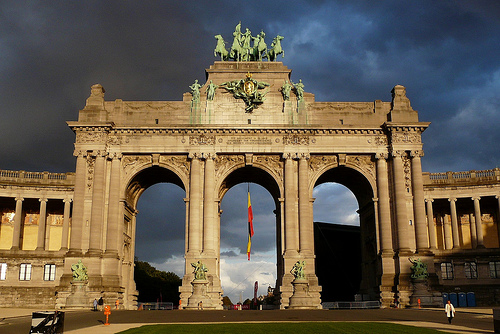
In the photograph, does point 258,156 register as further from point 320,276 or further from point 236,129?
point 320,276

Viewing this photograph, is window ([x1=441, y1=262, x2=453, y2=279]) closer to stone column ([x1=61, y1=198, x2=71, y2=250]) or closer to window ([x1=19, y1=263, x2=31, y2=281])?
stone column ([x1=61, y1=198, x2=71, y2=250])

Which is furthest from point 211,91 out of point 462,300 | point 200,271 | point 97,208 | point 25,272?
point 462,300

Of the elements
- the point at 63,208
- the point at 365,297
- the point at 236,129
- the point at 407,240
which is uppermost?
the point at 236,129

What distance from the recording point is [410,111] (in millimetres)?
59656

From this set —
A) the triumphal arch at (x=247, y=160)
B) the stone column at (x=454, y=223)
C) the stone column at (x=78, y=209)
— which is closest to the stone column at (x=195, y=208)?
the triumphal arch at (x=247, y=160)

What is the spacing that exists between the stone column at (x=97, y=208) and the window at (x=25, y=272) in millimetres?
15415

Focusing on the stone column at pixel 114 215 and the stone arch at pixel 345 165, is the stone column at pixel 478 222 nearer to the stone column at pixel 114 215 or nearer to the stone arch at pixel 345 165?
the stone arch at pixel 345 165

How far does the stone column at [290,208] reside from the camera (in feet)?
184

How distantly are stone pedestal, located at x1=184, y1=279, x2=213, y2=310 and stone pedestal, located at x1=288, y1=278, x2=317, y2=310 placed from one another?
25.7ft

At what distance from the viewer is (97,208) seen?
2217 inches

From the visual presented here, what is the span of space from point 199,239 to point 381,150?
2178 centimetres

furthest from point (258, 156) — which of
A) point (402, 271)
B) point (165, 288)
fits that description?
point (165, 288)

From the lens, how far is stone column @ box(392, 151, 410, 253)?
184 feet

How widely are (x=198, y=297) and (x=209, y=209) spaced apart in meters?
9.74
